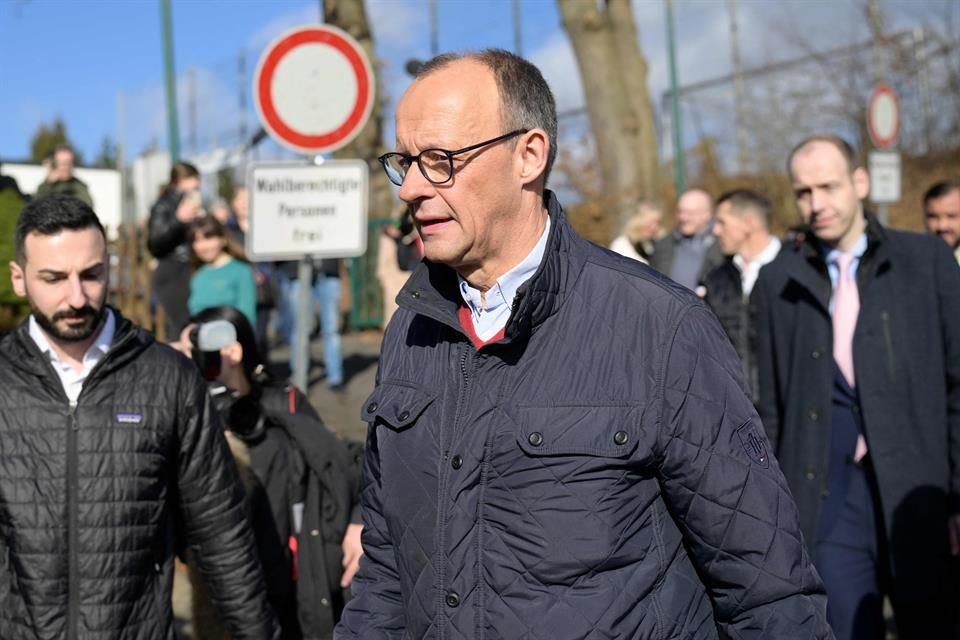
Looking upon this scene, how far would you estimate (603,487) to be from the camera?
7.59ft

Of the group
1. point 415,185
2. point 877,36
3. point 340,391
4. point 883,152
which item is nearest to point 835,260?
point 415,185

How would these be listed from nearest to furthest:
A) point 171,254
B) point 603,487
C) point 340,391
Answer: point 603,487 < point 171,254 < point 340,391

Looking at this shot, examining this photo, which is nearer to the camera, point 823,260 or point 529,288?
point 529,288

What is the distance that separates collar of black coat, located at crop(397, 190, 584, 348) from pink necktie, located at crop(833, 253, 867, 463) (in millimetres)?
2480

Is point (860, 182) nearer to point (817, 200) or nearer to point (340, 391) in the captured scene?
point (817, 200)

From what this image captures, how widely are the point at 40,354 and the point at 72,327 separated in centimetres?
12

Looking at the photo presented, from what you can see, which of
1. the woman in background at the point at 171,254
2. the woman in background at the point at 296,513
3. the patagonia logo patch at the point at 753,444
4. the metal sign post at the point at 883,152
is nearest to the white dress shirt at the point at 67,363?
the woman in background at the point at 296,513

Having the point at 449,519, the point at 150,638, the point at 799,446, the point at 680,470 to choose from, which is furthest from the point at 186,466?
the point at 799,446

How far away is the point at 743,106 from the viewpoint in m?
25.2

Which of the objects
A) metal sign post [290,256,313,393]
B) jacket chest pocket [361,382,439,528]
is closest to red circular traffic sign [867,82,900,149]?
metal sign post [290,256,313,393]

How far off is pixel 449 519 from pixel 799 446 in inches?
104

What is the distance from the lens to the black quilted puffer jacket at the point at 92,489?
3.61 m

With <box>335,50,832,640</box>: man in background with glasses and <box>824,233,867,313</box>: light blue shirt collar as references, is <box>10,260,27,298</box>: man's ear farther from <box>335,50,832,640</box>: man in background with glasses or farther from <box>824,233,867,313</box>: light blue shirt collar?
<box>824,233,867,313</box>: light blue shirt collar

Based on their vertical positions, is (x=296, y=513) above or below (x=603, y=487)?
below
